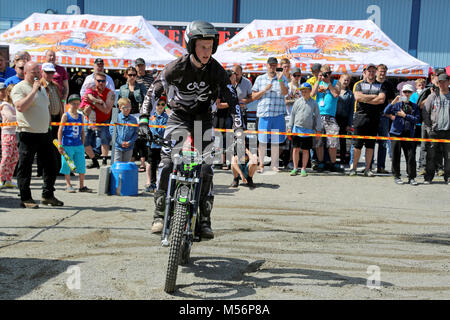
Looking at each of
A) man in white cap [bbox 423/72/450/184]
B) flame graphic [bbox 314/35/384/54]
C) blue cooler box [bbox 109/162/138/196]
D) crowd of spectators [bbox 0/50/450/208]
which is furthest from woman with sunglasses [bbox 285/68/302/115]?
blue cooler box [bbox 109/162/138/196]

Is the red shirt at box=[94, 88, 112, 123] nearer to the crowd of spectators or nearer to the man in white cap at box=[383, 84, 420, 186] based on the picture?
the crowd of spectators

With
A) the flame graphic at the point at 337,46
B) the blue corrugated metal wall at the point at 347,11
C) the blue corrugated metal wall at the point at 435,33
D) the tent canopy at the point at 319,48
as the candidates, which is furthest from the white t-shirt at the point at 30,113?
the blue corrugated metal wall at the point at 435,33

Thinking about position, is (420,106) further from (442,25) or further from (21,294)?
(442,25)

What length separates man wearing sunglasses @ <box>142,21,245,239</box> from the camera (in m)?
5.99

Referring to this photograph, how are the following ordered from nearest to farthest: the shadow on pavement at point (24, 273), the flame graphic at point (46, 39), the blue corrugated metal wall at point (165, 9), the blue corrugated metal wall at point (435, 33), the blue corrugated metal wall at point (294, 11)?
the shadow on pavement at point (24, 273), the flame graphic at point (46, 39), the blue corrugated metal wall at point (435, 33), the blue corrugated metal wall at point (294, 11), the blue corrugated metal wall at point (165, 9)

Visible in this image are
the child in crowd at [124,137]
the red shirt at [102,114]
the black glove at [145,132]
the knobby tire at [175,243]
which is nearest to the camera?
the knobby tire at [175,243]

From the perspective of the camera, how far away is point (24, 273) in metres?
5.61

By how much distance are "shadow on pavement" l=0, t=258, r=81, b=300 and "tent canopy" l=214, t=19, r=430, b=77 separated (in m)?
11.0

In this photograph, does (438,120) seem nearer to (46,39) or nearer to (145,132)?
(145,132)

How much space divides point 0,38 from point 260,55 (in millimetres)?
7929

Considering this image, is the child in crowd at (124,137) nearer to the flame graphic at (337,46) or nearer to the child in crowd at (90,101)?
the child in crowd at (90,101)

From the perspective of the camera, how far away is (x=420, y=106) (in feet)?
43.9

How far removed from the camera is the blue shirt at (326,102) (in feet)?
43.6

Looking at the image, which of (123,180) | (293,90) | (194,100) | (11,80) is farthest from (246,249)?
(293,90)
